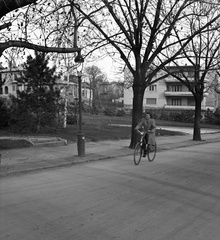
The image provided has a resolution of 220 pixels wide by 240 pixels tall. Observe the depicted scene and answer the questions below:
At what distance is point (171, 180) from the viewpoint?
8078 mm

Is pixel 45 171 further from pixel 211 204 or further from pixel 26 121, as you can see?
pixel 26 121

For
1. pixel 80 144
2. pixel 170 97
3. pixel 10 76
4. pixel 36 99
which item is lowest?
pixel 80 144

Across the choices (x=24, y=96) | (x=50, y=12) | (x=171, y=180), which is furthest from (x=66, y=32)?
(x=24, y=96)

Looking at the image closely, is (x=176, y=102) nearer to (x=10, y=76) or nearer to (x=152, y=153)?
(x=152, y=153)

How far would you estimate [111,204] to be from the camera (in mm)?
5840

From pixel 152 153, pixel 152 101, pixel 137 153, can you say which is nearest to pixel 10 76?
pixel 137 153

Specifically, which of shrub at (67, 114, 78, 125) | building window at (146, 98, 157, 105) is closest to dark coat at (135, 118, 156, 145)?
shrub at (67, 114, 78, 125)

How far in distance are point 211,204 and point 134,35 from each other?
9889mm

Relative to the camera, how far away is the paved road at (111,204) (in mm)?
4461

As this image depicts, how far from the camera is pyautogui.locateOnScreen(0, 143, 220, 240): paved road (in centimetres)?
446

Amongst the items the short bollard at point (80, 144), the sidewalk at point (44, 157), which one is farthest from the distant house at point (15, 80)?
the short bollard at point (80, 144)

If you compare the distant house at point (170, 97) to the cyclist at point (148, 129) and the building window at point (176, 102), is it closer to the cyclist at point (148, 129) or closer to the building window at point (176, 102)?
the building window at point (176, 102)

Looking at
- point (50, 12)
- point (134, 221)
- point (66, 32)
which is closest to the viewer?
point (134, 221)

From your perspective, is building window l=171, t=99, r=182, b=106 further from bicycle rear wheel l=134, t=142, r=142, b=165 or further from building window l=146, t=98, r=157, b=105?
bicycle rear wheel l=134, t=142, r=142, b=165
